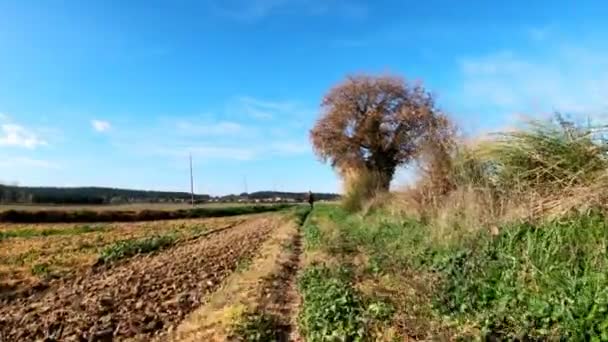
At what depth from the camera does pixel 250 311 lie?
7801mm

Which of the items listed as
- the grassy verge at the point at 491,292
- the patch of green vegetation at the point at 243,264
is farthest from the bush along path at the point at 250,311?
the patch of green vegetation at the point at 243,264

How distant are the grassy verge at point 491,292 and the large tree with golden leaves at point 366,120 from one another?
82.2ft

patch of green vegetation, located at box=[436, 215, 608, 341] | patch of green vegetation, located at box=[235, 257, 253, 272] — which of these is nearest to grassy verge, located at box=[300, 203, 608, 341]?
patch of green vegetation, located at box=[436, 215, 608, 341]

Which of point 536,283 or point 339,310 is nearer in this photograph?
point 536,283

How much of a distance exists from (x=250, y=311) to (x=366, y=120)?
2728 centimetres

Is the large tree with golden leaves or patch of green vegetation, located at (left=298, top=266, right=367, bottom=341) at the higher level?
the large tree with golden leaves

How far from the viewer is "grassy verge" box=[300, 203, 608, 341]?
15.0 feet

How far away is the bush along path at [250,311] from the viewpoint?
668 cm

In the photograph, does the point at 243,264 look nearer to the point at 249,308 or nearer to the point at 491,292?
the point at 249,308

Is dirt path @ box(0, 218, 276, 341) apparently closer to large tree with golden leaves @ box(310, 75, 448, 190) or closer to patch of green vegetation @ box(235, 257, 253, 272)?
patch of green vegetation @ box(235, 257, 253, 272)

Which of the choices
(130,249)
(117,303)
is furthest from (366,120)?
(117,303)

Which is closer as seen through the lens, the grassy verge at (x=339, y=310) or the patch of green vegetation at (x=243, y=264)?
the grassy verge at (x=339, y=310)

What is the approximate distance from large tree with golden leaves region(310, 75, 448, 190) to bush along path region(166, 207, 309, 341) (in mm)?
21667

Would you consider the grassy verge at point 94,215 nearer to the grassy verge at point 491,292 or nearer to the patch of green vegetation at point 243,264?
the patch of green vegetation at point 243,264
